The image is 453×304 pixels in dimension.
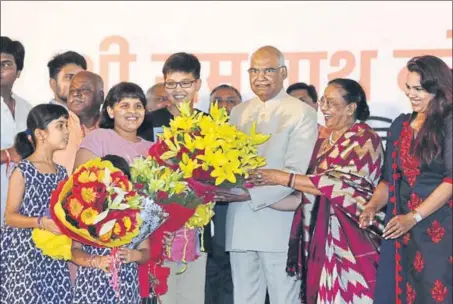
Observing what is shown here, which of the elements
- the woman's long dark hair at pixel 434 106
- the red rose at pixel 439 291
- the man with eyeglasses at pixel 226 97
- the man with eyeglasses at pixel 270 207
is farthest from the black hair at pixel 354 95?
the man with eyeglasses at pixel 226 97

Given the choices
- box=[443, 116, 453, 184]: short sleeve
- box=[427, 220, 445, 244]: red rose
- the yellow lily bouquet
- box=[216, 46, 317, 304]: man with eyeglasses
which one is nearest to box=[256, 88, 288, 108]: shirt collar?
box=[216, 46, 317, 304]: man with eyeglasses

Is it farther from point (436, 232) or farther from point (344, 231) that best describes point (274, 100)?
point (436, 232)

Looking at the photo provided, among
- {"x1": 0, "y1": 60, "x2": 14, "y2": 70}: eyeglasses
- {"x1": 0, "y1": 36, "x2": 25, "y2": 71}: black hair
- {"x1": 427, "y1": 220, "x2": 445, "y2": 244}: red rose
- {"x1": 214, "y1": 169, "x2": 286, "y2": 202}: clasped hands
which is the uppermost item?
{"x1": 0, "y1": 36, "x2": 25, "y2": 71}: black hair

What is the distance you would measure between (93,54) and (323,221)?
105 inches

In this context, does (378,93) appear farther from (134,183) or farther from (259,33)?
(134,183)

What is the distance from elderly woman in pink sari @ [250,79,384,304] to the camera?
5031 millimetres

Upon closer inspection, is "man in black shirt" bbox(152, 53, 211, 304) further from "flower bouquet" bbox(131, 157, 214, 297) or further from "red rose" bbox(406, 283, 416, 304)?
"red rose" bbox(406, 283, 416, 304)

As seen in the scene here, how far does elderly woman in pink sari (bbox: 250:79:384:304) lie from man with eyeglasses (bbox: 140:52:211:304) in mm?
448

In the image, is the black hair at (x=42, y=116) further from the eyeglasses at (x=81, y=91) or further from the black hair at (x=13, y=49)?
the black hair at (x=13, y=49)

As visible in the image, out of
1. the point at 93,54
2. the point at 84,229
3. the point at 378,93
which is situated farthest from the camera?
the point at 93,54

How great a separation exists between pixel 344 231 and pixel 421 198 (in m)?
0.51

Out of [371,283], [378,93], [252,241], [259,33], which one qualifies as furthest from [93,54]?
[371,283]

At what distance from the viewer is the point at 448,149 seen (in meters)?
4.62

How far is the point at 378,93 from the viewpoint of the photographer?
6684mm
